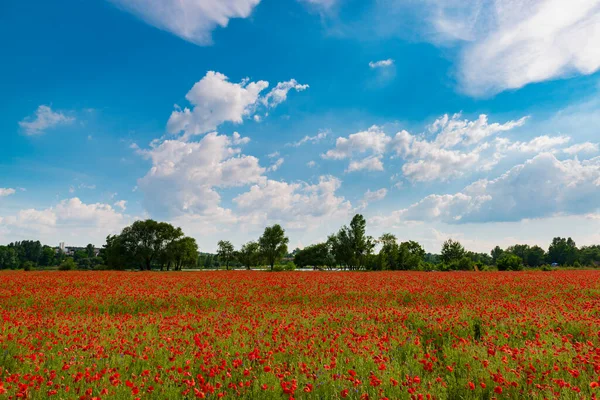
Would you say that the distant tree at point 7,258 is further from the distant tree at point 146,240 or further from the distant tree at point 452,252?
the distant tree at point 452,252

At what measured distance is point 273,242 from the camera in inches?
2751

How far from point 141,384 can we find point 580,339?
1038cm

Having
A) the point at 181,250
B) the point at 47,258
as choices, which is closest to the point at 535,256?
the point at 181,250

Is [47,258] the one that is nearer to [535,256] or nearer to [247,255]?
[247,255]

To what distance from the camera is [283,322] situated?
9.85 metres

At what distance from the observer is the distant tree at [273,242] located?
6994 cm

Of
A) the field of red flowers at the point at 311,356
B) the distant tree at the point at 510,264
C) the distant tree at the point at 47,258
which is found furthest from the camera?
the distant tree at the point at 47,258

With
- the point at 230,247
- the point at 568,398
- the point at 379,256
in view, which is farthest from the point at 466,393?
the point at 230,247

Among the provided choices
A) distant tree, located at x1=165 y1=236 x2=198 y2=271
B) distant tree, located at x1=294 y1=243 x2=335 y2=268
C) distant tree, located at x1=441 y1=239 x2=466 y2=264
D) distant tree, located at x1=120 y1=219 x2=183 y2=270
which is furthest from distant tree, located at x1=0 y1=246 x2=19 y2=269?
distant tree, located at x1=441 y1=239 x2=466 y2=264

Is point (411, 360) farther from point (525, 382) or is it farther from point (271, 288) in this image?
point (271, 288)

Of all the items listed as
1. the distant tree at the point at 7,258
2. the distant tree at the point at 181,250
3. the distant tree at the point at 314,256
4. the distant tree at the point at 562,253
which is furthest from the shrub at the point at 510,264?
the distant tree at the point at 7,258

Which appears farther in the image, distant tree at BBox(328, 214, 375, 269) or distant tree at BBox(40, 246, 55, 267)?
distant tree at BBox(40, 246, 55, 267)

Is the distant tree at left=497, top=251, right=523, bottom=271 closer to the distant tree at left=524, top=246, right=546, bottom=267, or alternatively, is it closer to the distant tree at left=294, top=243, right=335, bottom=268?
the distant tree at left=294, top=243, right=335, bottom=268

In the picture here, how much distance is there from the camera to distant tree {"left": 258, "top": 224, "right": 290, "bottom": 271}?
6994 centimetres
